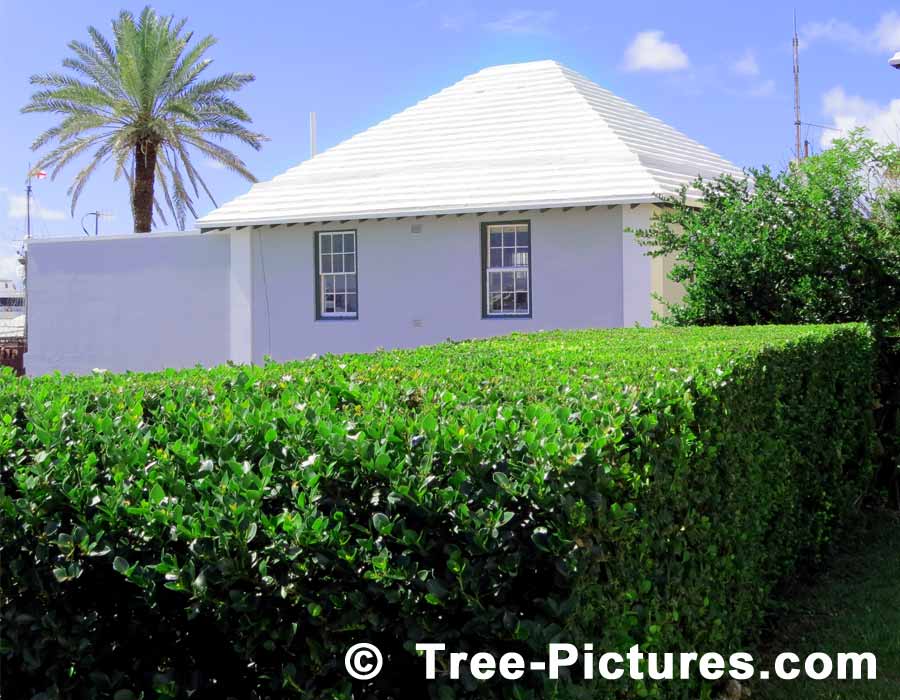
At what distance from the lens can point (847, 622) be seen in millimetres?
5988

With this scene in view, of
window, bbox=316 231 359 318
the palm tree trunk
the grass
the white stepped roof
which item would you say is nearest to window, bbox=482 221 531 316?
the white stepped roof

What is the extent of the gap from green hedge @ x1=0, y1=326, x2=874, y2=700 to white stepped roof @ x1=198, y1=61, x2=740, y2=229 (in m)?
14.1

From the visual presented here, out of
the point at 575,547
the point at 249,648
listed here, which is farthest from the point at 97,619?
the point at 575,547

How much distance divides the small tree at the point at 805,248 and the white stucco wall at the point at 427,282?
556 cm

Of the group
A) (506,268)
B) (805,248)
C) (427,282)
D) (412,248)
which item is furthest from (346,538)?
(412,248)

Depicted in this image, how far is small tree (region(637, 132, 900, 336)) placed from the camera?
11.1 metres

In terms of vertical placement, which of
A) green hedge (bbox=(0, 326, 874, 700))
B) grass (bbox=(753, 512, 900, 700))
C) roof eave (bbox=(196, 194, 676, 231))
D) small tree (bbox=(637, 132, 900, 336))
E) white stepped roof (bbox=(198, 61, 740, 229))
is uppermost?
white stepped roof (bbox=(198, 61, 740, 229))

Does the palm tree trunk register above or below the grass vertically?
above

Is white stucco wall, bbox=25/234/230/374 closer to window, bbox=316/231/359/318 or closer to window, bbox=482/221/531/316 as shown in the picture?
window, bbox=316/231/359/318

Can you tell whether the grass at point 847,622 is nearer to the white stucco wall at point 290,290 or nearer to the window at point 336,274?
the white stucco wall at point 290,290

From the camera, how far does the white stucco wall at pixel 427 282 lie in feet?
59.9

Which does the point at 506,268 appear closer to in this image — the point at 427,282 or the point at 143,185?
the point at 427,282

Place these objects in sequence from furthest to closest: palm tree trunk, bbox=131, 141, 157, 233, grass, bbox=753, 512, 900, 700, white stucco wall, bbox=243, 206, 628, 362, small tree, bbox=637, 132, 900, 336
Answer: palm tree trunk, bbox=131, 141, 157, 233 → white stucco wall, bbox=243, 206, 628, 362 → small tree, bbox=637, 132, 900, 336 → grass, bbox=753, 512, 900, 700

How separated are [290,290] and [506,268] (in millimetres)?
4912
